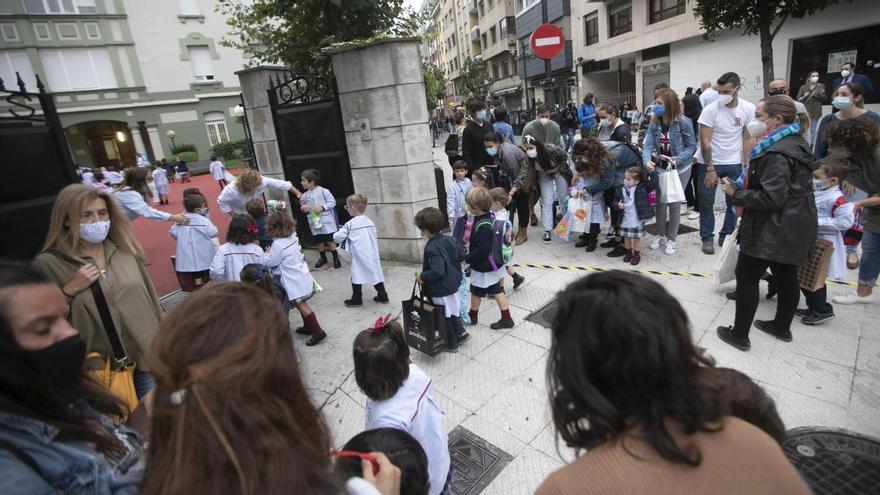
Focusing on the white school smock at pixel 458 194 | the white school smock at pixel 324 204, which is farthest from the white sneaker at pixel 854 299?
the white school smock at pixel 324 204

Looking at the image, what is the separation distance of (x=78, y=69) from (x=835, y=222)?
33.7m

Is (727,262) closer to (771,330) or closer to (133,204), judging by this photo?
(771,330)

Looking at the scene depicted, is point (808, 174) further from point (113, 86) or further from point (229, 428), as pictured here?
point (113, 86)

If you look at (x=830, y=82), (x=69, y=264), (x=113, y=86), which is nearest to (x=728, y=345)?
(x=69, y=264)

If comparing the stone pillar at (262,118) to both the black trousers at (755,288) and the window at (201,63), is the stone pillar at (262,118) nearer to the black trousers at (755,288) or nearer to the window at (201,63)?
the black trousers at (755,288)

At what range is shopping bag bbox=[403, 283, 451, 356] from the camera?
366 centimetres

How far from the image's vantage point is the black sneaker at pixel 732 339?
351 centimetres

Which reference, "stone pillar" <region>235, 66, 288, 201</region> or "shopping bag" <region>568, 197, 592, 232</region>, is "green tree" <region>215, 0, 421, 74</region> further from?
"shopping bag" <region>568, 197, 592, 232</region>

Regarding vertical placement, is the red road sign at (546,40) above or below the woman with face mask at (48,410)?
above

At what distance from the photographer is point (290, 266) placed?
432 cm

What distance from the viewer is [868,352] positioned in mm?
3354

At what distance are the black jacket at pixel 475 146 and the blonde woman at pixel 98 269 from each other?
5282 millimetres

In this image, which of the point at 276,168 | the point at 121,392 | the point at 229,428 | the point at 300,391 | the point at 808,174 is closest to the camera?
the point at 229,428

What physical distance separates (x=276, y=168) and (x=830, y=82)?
1669cm
